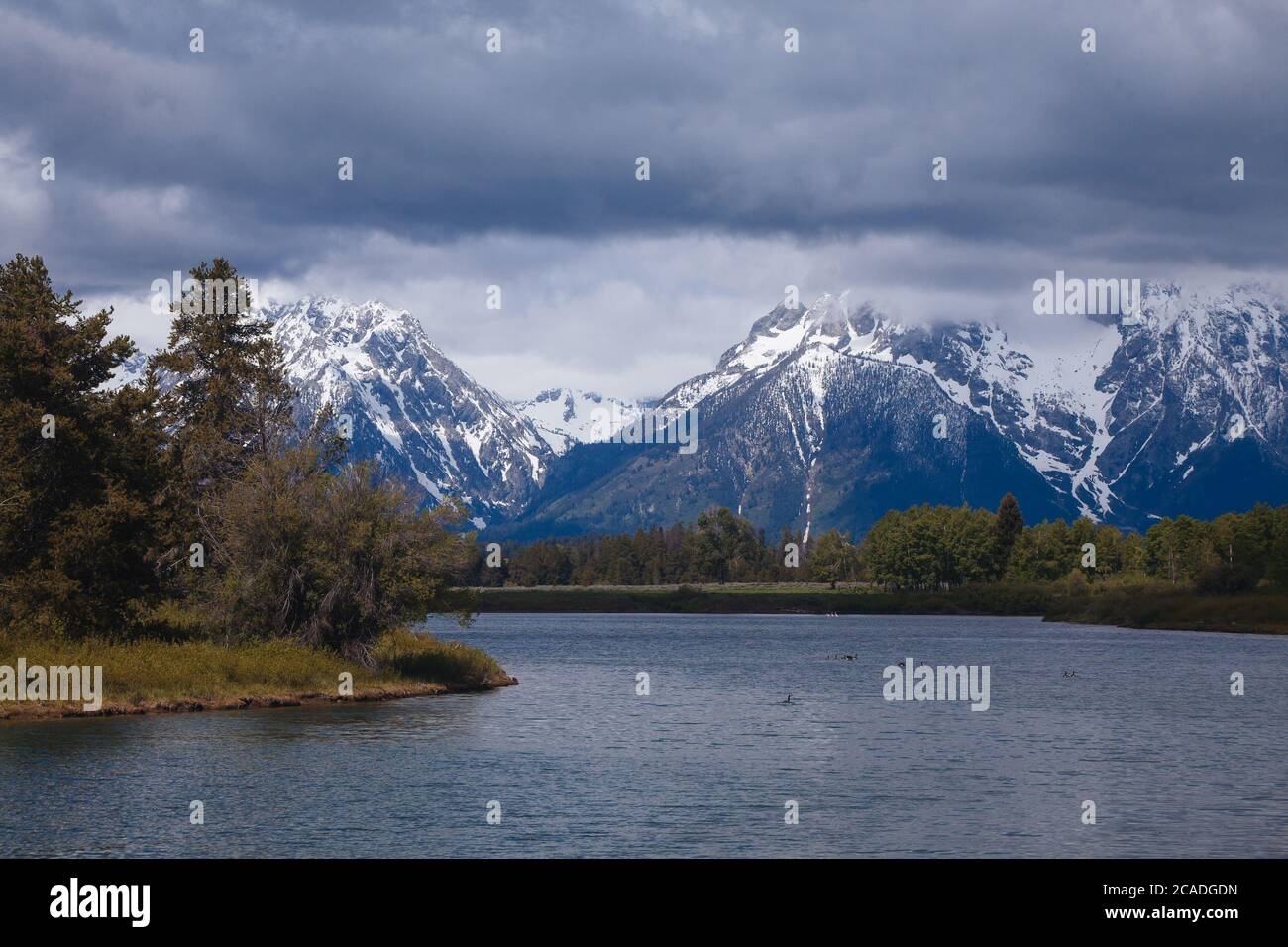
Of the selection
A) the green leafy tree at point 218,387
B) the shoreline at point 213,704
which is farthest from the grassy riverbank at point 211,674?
Result: the green leafy tree at point 218,387

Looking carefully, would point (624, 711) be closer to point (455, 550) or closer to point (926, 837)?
point (455, 550)

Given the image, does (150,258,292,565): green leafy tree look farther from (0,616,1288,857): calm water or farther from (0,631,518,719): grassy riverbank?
(0,616,1288,857): calm water

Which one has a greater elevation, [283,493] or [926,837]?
[283,493]

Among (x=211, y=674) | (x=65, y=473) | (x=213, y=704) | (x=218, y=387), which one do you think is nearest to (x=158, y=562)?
(x=65, y=473)

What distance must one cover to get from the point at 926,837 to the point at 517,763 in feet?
69.9

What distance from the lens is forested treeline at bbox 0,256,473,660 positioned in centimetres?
7975

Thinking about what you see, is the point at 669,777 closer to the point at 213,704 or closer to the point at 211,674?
the point at 213,704

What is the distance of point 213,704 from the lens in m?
78.8

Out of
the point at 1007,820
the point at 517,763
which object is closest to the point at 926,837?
the point at 1007,820

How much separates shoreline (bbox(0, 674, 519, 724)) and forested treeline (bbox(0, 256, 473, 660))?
3.69m

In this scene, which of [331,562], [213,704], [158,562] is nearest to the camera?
[213,704]

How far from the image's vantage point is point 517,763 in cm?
6159

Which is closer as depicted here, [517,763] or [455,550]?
[517,763]

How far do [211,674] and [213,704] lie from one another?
7.90 ft
